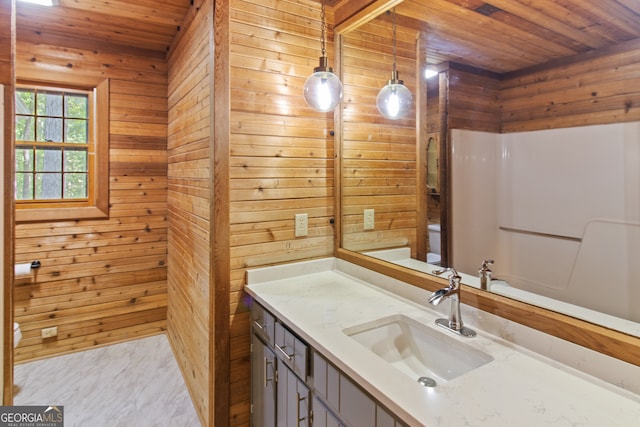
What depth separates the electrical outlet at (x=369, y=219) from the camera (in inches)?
82.4

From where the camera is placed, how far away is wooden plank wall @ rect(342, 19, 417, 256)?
1985 millimetres

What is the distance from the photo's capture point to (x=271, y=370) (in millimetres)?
1550

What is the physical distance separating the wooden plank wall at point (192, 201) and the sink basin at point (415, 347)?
931 mm

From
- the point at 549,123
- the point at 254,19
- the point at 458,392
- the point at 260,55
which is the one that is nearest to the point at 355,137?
the point at 260,55

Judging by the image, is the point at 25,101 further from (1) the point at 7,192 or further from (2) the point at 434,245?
(2) the point at 434,245

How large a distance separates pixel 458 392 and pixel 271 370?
906 millimetres

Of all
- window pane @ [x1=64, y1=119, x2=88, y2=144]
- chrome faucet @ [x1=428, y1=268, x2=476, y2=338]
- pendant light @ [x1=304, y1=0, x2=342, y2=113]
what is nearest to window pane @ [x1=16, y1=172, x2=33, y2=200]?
window pane @ [x1=64, y1=119, x2=88, y2=144]

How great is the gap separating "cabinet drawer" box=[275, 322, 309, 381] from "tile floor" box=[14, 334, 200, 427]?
1101 mm

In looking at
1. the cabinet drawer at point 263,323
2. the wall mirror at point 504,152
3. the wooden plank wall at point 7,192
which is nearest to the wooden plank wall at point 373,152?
the wall mirror at point 504,152

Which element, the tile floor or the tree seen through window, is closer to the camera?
the tile floor

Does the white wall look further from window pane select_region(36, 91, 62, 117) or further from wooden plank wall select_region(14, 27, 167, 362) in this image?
window pane select_region(36, 91, 62, 117)

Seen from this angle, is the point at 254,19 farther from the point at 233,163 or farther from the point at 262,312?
the point at 262,312

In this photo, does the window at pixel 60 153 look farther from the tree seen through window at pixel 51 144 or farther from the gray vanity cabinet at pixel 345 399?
the gray vanity cabinet at pixel 345 399

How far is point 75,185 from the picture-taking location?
301cm
